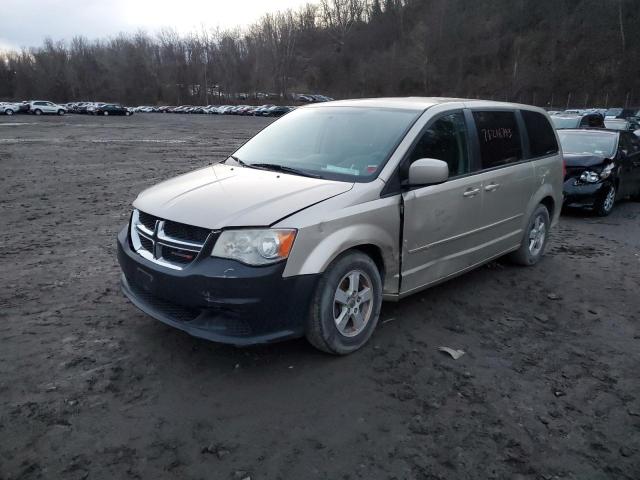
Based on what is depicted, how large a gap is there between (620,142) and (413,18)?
335ft

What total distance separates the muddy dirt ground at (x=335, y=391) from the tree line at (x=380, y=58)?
2326 inches

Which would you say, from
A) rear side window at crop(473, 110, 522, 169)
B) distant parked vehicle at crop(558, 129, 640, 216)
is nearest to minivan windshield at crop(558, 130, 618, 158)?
distant parked vehicle at crop(558, 129, 640, 216)

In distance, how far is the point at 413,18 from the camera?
10231 centimetres

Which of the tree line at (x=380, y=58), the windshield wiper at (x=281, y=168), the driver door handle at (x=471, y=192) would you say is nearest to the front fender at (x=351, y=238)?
the windshield wiper at (x=281, y=168)

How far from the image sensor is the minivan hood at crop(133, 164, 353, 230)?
3377 mm

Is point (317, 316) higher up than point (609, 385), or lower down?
higher up

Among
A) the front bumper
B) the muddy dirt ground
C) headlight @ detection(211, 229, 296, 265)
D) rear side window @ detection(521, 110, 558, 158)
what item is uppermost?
rear side window @ detection(521, 110, 558, 158)

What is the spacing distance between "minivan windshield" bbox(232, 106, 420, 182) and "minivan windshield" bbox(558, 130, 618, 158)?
22.0 feet

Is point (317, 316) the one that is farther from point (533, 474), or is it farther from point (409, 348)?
point (533, 474)

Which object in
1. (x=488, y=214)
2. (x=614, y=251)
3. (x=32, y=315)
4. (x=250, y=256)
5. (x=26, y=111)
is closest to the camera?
(x=250, y=256)

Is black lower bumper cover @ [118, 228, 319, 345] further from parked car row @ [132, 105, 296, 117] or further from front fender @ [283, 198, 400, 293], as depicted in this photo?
parked car row @ [132, 105, 296, 117]

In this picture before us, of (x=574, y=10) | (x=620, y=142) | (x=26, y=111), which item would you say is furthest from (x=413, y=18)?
(x=620, y=142)

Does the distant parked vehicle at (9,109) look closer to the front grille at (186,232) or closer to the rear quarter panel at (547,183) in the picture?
the rear quarter panel at (547,183)

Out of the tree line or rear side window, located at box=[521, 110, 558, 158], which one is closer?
rear side window, located at box=[521, 110, 558, 158]
